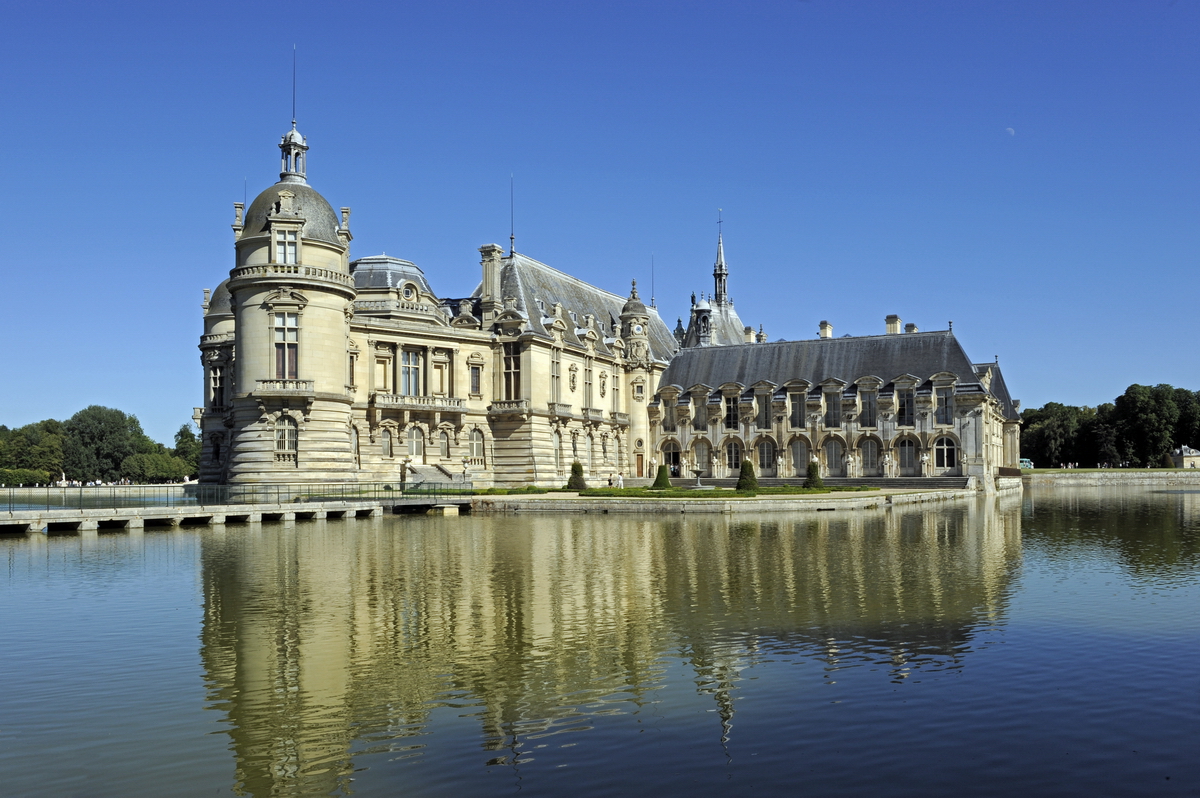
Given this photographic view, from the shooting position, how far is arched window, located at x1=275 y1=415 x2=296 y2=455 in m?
52.9

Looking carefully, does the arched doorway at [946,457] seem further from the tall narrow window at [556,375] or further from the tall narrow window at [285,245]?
the tall narrow window at [285,245]

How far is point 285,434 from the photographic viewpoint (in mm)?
53125

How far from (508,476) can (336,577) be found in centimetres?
4135

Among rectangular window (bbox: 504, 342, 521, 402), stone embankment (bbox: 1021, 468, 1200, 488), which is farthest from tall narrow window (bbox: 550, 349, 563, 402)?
stone embankment (bbox: 1021, 468, 1200, 488)

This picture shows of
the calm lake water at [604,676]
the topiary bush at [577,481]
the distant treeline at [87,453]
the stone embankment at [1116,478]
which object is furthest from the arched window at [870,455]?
the distant treeline at [87,453]

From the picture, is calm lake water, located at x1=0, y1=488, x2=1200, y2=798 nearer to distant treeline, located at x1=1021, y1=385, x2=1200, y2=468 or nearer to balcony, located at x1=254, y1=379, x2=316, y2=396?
balcony, located at x1=254, y1=379, x2=316, y2=396

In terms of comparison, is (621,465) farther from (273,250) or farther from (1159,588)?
(1159,588)

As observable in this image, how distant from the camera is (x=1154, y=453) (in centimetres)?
12031

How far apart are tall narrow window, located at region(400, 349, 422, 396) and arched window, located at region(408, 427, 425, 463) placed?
7.87ft

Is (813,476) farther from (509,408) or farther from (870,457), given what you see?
(509,408)

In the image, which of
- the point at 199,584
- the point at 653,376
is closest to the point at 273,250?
the point at 199,584

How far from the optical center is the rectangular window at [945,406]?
241 feet

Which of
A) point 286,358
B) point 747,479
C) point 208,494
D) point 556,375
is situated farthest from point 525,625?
point 556,375

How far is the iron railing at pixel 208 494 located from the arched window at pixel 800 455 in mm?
32072
